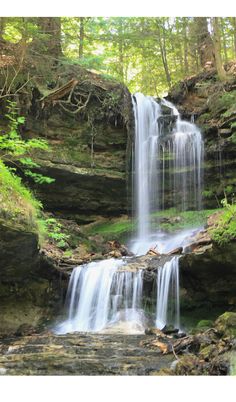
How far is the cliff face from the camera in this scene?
10562mm

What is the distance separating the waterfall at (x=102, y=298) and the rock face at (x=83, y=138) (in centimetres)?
362

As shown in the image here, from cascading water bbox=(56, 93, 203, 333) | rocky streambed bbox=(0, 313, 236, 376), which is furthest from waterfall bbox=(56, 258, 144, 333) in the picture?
rocky streambed bbox=(0, 313, 236, 376)

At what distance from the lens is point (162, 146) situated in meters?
11.2

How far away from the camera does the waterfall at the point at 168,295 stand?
6766mm

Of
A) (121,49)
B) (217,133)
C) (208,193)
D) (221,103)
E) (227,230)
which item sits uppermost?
(121,49)

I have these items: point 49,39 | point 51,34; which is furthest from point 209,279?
point 51,34

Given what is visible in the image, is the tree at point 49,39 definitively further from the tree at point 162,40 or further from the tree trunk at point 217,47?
the tree trunk at point 217,47

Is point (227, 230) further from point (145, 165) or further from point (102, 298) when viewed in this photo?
point (145, 165)

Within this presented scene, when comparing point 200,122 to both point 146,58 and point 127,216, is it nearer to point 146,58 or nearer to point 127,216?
point 127,216

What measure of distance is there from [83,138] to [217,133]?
364 cm

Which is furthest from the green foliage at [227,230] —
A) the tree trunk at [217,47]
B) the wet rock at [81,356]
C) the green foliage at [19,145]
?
the tree trunk at [217,47]

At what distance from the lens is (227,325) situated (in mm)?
4859

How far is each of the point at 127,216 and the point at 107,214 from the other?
2.01 ft
